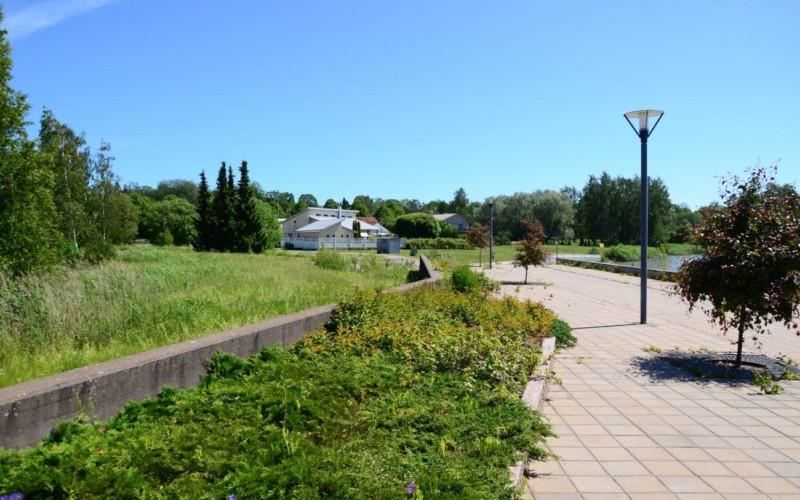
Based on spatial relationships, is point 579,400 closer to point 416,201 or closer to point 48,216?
point 48,216

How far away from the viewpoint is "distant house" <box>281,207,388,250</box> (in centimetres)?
6469

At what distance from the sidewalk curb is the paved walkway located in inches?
4.6

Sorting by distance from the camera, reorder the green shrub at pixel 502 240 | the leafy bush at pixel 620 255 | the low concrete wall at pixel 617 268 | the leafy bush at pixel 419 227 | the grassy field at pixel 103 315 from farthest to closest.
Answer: the leafy bush at pixel 419 227
the green shrub at pixel 502 240
the leafy bush at pixel 620 255
the low concrete wall at pixel 617 268
the grassy field at pixel 103 315

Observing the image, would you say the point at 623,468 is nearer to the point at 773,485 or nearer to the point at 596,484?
the point at 596,484

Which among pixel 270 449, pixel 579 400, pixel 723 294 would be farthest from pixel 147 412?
pixel 723 294

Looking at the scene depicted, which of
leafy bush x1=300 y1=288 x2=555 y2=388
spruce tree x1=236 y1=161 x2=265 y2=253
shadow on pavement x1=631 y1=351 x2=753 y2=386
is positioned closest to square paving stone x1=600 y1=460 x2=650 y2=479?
leafy bush x1=300 y1=288 x2=555 y2=388

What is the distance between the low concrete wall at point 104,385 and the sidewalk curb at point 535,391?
2674 millimetres

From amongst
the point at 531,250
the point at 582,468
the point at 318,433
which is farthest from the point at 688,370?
the point at 531,250

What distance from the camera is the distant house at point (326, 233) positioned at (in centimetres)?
6469

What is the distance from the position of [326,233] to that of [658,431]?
70557 mm

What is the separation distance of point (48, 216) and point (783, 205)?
2133 cm

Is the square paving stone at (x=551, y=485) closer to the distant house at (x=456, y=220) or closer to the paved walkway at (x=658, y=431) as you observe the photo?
the paved walkway at (x=658, y=431)

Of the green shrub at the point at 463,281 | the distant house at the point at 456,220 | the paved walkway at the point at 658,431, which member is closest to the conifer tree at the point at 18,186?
the green shrub at the point at 463,281

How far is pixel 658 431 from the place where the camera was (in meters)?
4.25
